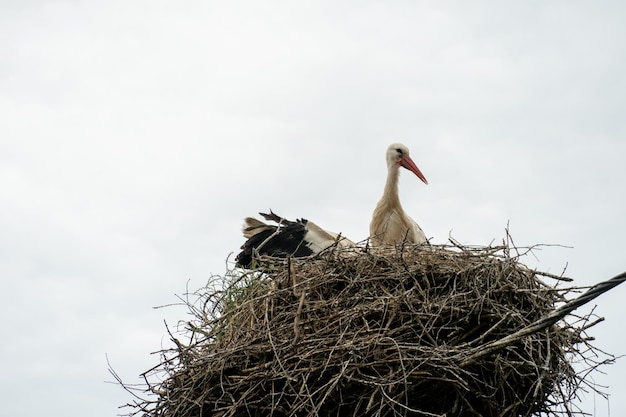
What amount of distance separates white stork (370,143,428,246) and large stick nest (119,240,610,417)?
7.16ft

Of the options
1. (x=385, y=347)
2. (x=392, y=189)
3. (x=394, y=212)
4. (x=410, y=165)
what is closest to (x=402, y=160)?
(x=410, y=165)

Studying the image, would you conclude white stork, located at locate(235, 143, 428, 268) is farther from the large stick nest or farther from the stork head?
the large stick nest

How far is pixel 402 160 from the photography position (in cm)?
816

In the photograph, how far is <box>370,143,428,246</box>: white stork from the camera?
7.49 m

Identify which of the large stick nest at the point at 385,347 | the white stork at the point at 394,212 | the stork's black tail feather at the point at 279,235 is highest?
the white stork at the point at 394,212

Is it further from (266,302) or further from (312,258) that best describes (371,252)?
(266,302)

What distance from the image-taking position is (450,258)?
203 inches

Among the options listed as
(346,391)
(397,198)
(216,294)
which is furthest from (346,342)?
(397,198)

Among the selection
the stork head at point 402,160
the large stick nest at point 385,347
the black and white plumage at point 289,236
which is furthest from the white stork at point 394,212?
the large stick nest at point 385,347

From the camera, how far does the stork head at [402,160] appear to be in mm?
8148

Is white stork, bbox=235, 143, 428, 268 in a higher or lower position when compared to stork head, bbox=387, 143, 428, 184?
lower

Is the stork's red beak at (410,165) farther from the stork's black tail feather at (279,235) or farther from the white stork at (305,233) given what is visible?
the stork's black tail feather at (279,235)

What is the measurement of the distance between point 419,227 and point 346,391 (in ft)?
11.7

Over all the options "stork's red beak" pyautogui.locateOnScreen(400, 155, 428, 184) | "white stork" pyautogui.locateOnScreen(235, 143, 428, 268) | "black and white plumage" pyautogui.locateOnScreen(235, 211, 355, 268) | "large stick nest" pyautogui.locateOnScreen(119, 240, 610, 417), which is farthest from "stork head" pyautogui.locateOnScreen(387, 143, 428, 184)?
"large stick nest" pyautogui.locateOnScreen(119, 240, 610, 417)
